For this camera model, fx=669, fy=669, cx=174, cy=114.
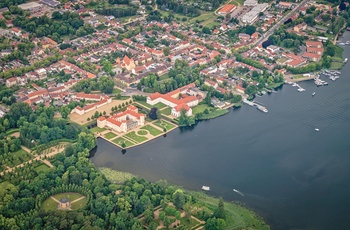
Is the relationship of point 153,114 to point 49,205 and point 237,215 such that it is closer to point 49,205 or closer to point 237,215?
point 49,205

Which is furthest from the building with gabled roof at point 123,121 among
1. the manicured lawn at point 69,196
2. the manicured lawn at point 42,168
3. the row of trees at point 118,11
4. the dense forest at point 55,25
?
the row of trees at point 118,11

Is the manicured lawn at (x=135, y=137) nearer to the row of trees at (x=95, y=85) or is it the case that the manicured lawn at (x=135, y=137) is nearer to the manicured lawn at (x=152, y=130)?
the manicured lawn at (x=152, y=130)

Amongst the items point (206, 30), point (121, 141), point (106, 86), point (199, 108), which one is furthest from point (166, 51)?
point (121, 141)

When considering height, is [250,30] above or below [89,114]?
above

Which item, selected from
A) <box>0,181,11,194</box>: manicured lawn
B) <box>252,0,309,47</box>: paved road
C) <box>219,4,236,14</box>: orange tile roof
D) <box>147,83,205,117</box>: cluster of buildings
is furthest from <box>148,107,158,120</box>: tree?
<box>219,4,236,14</box>: orange tile roof

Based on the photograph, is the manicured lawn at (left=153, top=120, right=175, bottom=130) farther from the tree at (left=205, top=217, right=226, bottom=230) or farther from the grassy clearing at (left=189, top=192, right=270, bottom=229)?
the tree at (left=205, top=217, right=226, bottom=230)

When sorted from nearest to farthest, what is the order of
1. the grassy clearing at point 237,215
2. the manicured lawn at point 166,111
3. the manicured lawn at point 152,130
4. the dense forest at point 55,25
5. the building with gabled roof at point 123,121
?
the grassy clearing at point 237,215
the manicured lawn at point 152,130
the building with gabled roof at point 123,121
the manicured lawn at point 166,111
the dense forest at point 55,25
